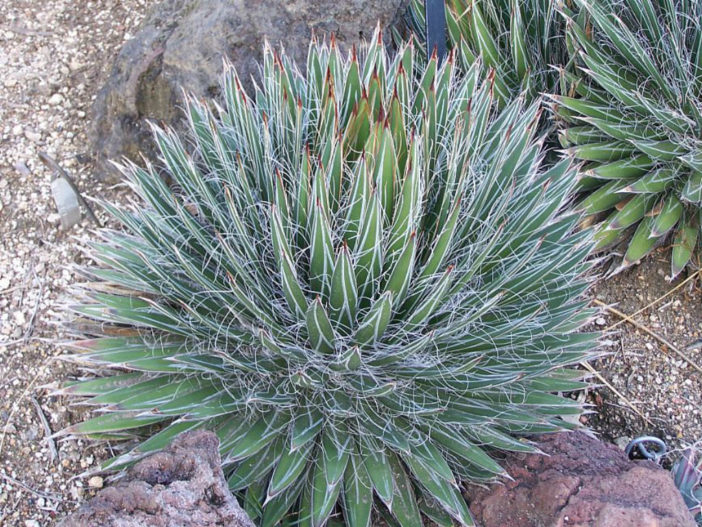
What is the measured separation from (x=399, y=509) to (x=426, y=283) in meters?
0.64

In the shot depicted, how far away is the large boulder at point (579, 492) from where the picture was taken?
1.85 meters

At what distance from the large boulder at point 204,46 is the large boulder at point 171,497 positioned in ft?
5.32

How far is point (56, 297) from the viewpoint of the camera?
2.75m

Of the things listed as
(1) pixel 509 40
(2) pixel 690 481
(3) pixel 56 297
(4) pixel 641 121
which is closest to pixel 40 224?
(3) pixel 56 297

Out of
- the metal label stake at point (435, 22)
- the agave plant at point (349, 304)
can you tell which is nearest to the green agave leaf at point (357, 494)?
the agave plant at point (349, 304)

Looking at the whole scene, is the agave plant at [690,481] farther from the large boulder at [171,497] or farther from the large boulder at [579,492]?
the large boulder at [171,497]

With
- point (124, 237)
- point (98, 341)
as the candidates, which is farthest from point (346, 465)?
point (124, 237)

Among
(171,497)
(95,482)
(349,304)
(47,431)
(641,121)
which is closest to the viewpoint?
(171,497)

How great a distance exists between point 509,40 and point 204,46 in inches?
48.9

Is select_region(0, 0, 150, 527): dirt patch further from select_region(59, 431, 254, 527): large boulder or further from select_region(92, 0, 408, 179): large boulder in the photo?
select_region(59, 431, 254, 527): large boulder

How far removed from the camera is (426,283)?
2.01 m

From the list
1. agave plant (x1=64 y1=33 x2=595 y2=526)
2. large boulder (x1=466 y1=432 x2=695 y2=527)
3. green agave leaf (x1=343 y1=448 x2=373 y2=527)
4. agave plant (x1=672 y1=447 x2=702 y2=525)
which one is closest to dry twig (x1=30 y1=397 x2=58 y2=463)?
agave plant (x1=64 y1=33 x2=595 y2=526)

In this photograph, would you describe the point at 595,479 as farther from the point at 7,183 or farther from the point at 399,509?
the point at 7,183

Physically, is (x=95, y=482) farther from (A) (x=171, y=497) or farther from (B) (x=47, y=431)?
(A) (x=171, y=497)
